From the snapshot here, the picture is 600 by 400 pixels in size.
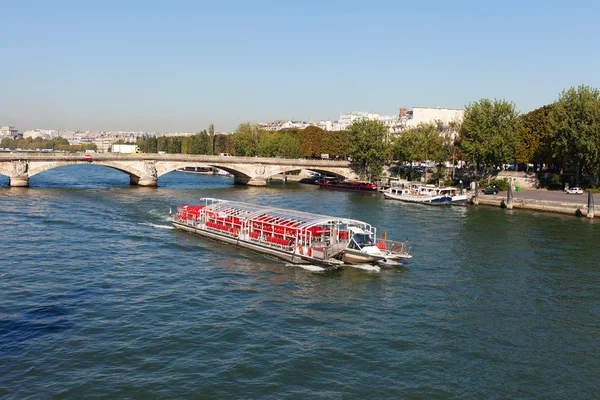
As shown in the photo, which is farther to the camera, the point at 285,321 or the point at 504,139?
the point at 504,139

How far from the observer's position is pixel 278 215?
154 feet

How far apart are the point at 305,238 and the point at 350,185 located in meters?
73.6

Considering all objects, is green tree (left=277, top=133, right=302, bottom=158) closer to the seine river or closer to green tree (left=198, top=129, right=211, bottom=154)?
green tree (left=198, top=129, right=211, bottom=154)

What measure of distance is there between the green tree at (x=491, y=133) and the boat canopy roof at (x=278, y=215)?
190 feet

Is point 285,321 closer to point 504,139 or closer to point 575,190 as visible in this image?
point 575,190

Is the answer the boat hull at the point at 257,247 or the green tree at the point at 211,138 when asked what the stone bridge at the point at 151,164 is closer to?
the boat hull at the point at 257,247

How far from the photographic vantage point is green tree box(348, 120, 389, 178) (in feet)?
401

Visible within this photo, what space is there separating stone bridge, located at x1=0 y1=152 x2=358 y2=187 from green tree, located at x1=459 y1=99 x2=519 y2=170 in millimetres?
32423

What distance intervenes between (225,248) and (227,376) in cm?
2490

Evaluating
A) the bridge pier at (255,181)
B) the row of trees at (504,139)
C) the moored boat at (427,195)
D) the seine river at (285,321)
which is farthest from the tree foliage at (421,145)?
the seine river at (285,321)

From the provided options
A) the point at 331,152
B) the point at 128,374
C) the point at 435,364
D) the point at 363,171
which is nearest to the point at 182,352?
the point at 128,374

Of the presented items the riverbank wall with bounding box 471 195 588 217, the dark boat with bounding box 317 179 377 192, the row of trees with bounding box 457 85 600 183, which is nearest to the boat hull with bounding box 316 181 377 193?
the dark boat with bounding box 317 179 377 192

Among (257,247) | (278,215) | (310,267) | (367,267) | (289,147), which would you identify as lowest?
(310,267)

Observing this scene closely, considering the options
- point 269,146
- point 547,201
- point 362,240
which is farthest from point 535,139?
point 362,240
